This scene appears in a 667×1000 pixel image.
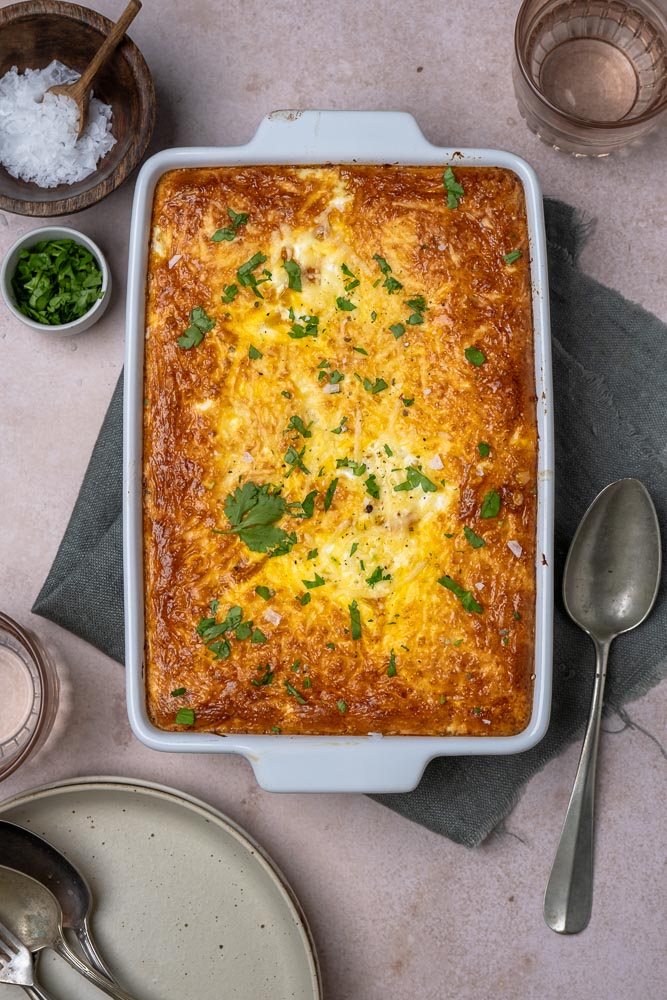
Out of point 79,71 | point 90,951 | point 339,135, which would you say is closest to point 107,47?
point 79,71

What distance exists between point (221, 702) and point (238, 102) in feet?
6.61

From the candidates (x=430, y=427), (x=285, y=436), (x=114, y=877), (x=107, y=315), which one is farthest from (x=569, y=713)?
(x=107, y=315)

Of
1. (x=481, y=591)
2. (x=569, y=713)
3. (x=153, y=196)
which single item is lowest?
(x=569, y=713)

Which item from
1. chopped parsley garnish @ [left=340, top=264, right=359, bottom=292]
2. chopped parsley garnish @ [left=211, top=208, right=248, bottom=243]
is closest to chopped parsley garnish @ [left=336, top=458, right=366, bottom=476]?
chopped parsley garnish @ [left=340, top=264, right=359, bottom=292]

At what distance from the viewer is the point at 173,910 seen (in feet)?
9.34

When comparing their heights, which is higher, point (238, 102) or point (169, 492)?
point (238, 102)

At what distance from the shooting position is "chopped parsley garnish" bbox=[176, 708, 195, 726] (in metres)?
2.53

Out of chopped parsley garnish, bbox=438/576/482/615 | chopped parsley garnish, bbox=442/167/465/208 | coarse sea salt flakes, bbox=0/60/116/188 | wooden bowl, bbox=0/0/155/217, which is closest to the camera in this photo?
chopped parsley garnish, bbox=438/576/482/615

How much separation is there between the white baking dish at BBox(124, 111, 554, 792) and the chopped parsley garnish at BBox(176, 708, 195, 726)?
0.04 metres

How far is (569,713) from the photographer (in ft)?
9.41

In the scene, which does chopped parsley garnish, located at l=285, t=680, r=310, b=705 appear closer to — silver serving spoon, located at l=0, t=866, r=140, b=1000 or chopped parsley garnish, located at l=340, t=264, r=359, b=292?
silver serving spoon, located at l=0, t=866, r=140, b=1000

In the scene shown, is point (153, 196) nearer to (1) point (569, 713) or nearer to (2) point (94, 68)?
(2) point (94, 68)

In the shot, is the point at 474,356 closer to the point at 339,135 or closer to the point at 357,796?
the point at 339,135

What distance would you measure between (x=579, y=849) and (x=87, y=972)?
5.32 feet
